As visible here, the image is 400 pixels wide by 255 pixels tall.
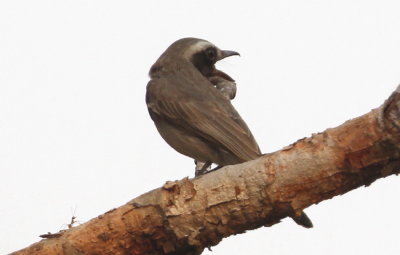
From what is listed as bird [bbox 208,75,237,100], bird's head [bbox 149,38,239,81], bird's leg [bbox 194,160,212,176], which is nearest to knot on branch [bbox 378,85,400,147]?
bird's leg [bbox 194,160,212,176]

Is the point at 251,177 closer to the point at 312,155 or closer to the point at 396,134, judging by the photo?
the point at 312,155

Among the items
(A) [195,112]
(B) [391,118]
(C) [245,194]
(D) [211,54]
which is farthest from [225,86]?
(B) [391,118]

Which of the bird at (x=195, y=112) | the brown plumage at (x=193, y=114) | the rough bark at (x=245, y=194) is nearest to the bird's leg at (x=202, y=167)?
the bird at (x=195, y=112)

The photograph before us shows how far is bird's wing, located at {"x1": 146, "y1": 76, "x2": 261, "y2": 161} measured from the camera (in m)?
7.52

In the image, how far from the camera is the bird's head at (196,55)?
9172 mm

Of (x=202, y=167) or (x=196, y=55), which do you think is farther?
(x=196, y=55)

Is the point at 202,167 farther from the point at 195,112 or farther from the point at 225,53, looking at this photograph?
the point at 225,53

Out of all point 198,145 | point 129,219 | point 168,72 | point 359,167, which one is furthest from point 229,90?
point 359,167

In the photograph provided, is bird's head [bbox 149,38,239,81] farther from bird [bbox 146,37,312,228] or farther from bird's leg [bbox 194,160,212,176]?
bird's leg [bbox 194,160,212,176]

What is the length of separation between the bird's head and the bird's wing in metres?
0.58

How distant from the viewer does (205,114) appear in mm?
7898

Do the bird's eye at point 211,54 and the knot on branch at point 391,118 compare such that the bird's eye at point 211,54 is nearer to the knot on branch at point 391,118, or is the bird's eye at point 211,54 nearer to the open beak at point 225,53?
the open beak at point 225,53

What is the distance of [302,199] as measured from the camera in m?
4.85

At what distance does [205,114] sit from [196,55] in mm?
1645
